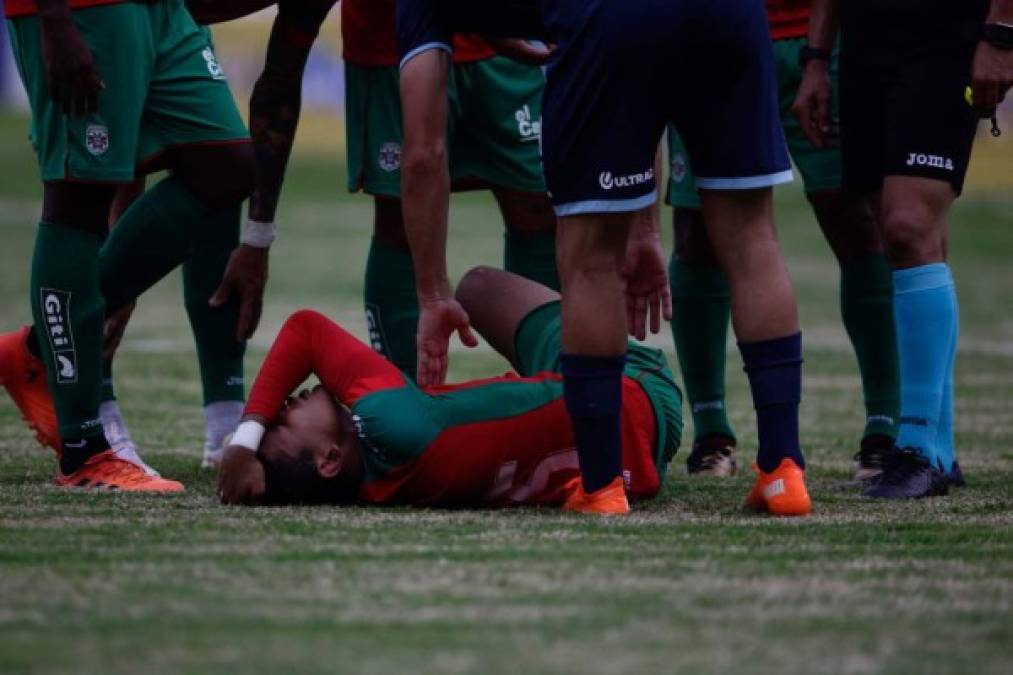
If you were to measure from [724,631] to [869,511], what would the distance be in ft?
4.89

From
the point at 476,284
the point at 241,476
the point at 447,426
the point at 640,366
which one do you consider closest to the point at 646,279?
the point at 640,366

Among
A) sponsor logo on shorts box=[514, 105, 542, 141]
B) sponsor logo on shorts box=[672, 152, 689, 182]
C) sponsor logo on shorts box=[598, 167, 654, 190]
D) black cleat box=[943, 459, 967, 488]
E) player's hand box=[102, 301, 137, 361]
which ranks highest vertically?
sponsor logo on shorts box=[514, 105, 542, 141]

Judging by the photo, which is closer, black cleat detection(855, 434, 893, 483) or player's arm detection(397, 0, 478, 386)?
player's arm detection(397, 0, 478, 386)

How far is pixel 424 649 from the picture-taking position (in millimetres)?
2771

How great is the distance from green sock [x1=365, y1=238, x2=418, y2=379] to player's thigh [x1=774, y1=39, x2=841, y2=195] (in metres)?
1.24

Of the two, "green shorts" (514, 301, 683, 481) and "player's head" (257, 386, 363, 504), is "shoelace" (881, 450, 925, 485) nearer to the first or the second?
"green shorts" (514, 301, 683, 481)

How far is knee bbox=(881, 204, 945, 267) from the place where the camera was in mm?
4562

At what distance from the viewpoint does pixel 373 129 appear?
5.57 meters

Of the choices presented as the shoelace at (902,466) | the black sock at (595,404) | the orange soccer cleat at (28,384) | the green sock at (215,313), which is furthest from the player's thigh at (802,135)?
the orange soccer cleat at (28,384)

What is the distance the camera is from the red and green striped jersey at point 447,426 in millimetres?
4215

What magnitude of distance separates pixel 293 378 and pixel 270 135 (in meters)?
1.20

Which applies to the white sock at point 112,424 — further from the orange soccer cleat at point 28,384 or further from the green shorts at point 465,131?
the green shorts at point 465,131

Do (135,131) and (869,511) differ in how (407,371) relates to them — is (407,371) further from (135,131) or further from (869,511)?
(869,511)

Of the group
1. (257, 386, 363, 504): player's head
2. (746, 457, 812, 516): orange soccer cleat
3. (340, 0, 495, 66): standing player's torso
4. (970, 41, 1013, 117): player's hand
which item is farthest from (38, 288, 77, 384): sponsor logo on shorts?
(970, 41, 1013, 117): player's hand
